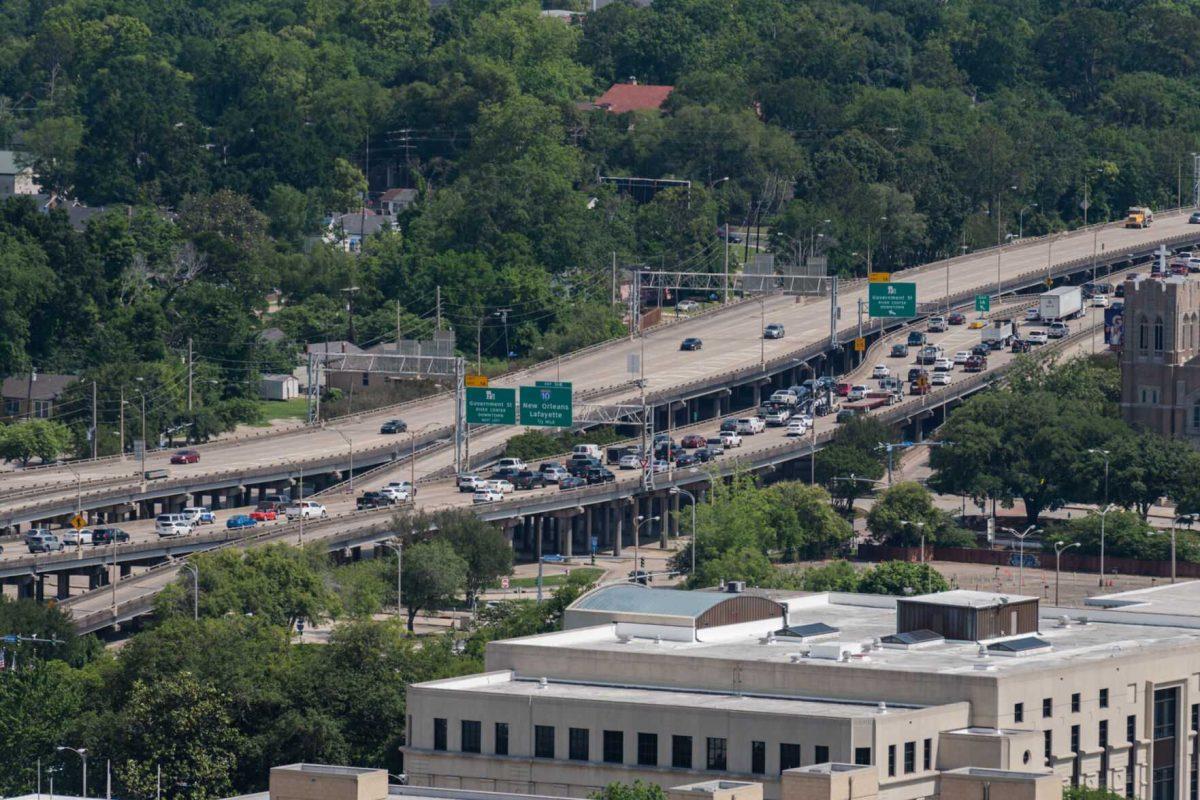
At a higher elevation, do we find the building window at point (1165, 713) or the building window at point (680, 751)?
the building window at point (1165, 713)

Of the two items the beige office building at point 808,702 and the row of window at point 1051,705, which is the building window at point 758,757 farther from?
the row of window at point 1051,705

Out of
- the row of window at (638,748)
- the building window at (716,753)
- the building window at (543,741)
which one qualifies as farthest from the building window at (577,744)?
the building window at (716,753)

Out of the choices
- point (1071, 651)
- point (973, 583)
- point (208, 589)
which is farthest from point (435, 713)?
point (973, 583)

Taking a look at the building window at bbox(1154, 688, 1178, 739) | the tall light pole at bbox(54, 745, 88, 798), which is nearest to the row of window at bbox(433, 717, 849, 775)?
the building window at bbox(1154, 688, 1178, 739)

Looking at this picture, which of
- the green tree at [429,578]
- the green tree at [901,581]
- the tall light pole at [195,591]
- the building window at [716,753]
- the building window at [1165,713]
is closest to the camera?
the building window at [716,753]

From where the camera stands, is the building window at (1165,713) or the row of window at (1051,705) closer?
the row of window at (1051,705)

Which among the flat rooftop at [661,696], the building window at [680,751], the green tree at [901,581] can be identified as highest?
the green tree at [901,581]

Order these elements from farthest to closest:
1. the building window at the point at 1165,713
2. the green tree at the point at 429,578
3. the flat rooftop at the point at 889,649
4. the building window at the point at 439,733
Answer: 1. the green tree at the point at 429,578
2. the building window at the point at 1165,713
3. the flat rooftop at the point at 889,649
4. the building window at the point at 439,733
